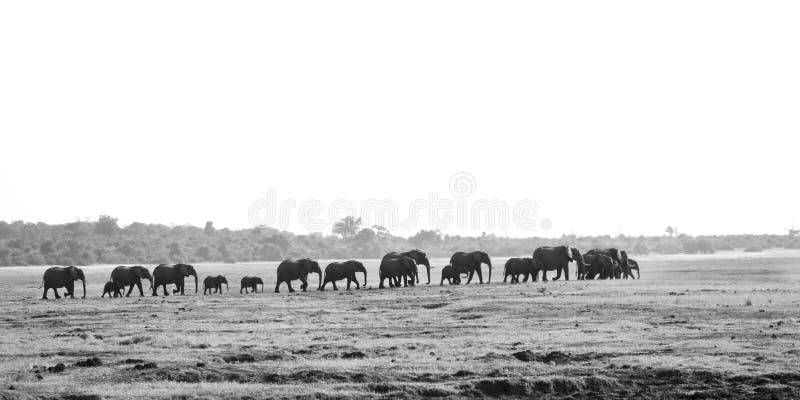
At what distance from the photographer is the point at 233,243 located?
144 metres

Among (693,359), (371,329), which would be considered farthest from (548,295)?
(693,359)

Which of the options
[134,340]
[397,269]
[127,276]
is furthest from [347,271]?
[134,340]

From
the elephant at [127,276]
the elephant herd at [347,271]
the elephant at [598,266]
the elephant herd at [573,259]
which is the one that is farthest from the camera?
the elephant at [598,266]

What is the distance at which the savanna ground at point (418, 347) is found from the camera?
62.5 ft

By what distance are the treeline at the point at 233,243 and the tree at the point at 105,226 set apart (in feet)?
0.42

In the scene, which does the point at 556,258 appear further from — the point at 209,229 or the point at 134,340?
the point at 209,229

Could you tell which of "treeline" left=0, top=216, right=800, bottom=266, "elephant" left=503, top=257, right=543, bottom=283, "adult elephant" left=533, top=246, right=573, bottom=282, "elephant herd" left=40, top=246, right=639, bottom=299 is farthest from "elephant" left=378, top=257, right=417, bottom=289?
"treeline" left=0, top=216, right=800, bottom=266

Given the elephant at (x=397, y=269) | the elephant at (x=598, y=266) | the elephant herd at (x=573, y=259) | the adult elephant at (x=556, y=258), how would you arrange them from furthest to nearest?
the adult elephant at (x=556, y=258)
the elephant at (x=598, y=266)
the elephant herd at (x=573, y=259)
the elephant at (x=397, y=269)

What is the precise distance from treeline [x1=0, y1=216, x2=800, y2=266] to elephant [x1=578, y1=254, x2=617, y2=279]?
211ft

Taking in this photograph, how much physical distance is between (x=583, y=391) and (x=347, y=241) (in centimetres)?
15074

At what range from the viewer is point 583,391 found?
1881cm

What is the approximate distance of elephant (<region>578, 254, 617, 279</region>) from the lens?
186 feet

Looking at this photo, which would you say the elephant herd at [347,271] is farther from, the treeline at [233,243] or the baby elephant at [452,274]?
the treeline at [233,243]

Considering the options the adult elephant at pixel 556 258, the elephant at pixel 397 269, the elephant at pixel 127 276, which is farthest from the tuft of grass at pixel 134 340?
the adult elephant at pixel 556 258
